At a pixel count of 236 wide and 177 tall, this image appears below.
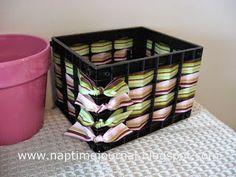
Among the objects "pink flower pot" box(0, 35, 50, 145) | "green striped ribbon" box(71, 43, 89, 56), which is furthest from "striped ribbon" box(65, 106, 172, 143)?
"green striped ribbon" box(71, 43, 89, 56)

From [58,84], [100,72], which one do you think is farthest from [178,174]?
[58,84]

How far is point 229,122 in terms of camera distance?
130 cm

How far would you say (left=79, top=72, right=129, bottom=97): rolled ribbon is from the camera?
539 mm

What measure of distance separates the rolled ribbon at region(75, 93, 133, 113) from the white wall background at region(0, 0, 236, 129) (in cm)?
26

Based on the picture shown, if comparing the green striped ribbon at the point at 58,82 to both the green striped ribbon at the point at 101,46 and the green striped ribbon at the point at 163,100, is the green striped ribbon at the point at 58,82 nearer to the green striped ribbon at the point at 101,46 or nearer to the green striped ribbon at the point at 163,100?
the green striped ribbon at the point at 101,46

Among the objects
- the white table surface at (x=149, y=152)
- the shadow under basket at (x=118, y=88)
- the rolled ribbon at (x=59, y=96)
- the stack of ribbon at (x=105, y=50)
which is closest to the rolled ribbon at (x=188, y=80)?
the shadow under basket at (x=118, y=88)

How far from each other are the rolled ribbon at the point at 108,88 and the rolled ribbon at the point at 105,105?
1cm

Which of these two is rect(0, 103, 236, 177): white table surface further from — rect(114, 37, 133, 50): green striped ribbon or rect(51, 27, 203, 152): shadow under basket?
rect(114, 37, 133, 50): green striped ribbon

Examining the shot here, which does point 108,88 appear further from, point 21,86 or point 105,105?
point 21,86

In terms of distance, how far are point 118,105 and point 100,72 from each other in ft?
0.30

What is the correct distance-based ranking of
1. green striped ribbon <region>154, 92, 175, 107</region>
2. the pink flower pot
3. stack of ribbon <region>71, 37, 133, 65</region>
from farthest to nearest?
stack of ribbon <region>71, 37, 133, 65</region>, green striped ribbon <region>154, 92, 175, 107</region>, the pink flower pot

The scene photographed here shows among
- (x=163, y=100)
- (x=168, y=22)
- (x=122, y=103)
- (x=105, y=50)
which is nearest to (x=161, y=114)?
(x=163, y=100)

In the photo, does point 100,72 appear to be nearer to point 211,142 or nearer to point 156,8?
point 211,142

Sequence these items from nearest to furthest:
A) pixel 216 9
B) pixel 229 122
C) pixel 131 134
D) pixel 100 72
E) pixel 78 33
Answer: pixel 100 72 < pixel 131 134 < pixel 78 33 < pixel 216 9 < pixel 229 122
